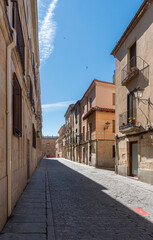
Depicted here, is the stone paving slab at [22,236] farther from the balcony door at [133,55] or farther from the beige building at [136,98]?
the balcony door at [133,55]

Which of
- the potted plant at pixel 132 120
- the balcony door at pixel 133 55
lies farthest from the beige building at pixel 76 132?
the potted plant at pixel 132 120

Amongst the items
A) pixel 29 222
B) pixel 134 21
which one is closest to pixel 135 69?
pixel 134 21

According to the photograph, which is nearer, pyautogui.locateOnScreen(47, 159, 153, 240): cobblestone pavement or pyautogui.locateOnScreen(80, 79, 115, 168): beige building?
pyautogui.locateOnScreen(47, 159, 153, 240): cobblestone pavement

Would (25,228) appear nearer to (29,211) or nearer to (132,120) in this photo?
(29,211)

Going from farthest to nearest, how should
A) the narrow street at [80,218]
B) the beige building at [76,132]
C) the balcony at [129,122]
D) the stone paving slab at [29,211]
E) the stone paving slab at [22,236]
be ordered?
the beige building at [76,132], the balcony at [129,122], the stone paving slab at [29,211], the narrow street at [80,218], the stone paving slab at [22,236]

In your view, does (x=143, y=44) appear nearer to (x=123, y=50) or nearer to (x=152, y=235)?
(x=123, y=50)

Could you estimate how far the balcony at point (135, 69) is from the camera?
11.1 meters

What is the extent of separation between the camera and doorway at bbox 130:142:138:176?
1241 centimetres

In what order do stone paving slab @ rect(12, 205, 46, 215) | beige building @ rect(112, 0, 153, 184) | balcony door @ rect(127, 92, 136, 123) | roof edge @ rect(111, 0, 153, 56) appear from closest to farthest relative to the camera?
stone paving slab @ rect(12, 205, 46, 215), beige building @ rect(112, 0, 153, 184), roof edge @ rect(111, 0, 153, 56), balcony door @ rect(127, 92, 136, 123)

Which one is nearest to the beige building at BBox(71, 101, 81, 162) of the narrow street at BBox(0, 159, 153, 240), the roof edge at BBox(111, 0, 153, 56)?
the roof edge at BBox(111, 0, 153, 56)

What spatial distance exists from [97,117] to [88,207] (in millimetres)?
15755

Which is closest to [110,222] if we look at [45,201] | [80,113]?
[45,201]

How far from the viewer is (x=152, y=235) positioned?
4055 millimetres

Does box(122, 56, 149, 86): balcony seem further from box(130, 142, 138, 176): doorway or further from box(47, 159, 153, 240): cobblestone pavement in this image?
box(47, 159, 153, 240): cobblestone pavement
